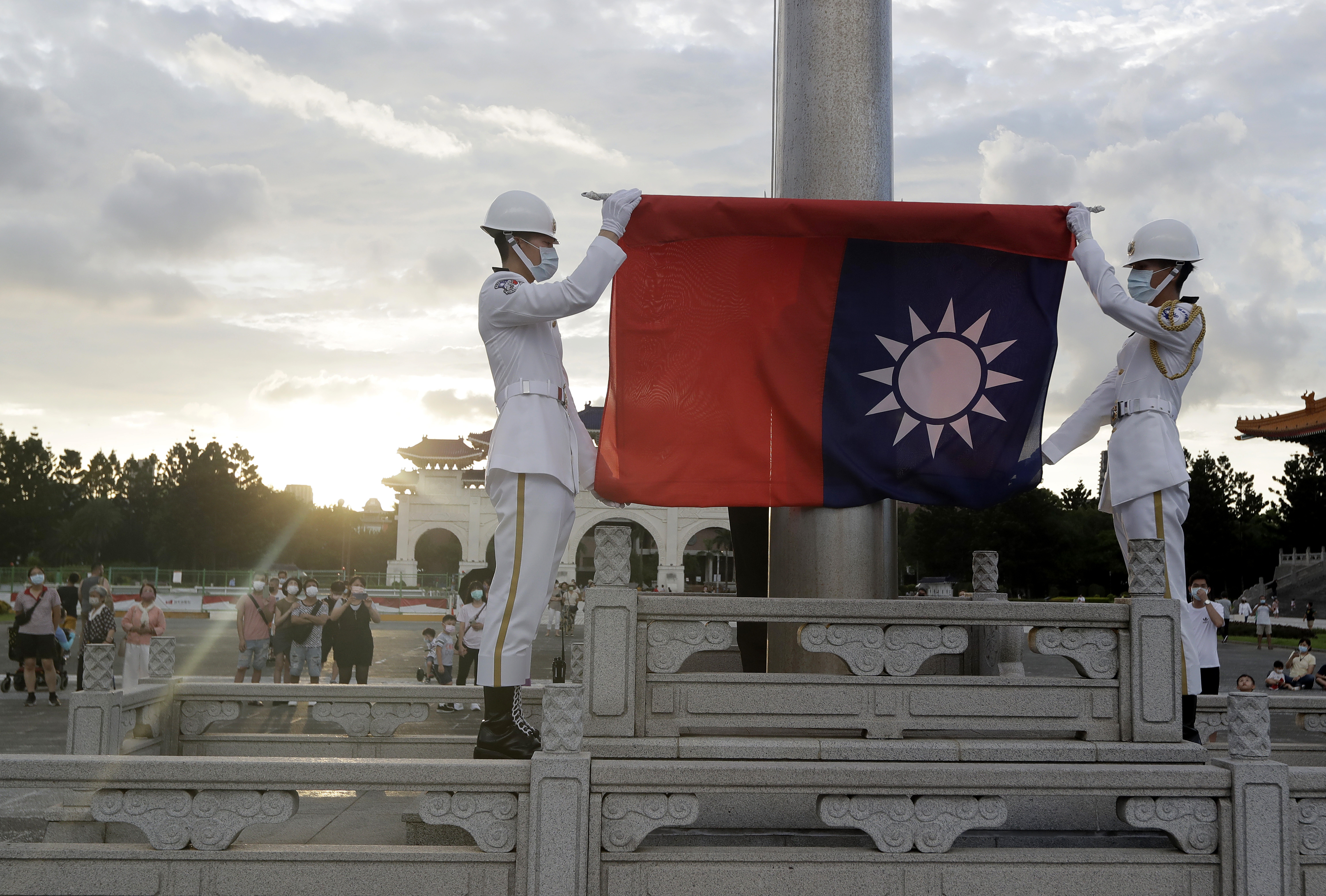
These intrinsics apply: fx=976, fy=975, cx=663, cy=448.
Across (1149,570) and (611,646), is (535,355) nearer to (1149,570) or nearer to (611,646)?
(611,646)

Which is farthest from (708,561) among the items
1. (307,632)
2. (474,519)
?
(307,632)

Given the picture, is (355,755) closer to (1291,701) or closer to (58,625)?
(1291,701)

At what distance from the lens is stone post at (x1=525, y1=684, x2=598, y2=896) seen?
3.29 m

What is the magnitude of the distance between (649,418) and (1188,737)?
9.09 ft

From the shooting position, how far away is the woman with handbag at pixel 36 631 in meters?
13.6

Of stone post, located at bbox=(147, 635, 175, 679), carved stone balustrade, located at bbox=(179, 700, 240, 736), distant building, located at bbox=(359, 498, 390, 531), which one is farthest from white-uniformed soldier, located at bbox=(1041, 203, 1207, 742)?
distant building, located at bbox=(359, 498, 390, 531)

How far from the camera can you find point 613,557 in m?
3.79

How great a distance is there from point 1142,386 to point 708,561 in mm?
64561

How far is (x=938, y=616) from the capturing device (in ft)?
12.9

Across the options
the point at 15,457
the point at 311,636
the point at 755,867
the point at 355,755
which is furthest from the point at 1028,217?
the point at 15,457

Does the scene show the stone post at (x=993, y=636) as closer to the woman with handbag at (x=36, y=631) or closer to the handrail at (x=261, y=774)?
the handrail at (x=261, y=774)

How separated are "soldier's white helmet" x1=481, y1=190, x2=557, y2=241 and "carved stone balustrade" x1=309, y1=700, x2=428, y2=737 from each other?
8.99 feet

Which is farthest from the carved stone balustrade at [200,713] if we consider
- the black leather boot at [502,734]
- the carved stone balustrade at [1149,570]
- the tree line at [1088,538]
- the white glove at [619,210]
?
the tree line at [1088,538]

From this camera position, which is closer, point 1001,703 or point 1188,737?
point 1001,703
